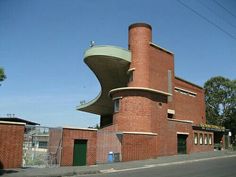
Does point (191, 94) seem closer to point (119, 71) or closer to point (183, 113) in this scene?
point (183, 113)

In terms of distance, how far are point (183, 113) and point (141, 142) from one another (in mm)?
17404

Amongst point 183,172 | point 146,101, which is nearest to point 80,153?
point 183,172

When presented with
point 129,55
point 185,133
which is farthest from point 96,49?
point 185,133

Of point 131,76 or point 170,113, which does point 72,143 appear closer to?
point 131,76

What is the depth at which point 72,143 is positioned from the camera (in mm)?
25078

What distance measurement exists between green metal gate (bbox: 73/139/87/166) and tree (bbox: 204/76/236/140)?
52.3 meters

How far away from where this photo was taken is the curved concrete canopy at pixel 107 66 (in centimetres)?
4099

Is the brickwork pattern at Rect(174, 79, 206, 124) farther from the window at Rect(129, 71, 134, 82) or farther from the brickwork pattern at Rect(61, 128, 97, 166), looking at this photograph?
the brickwork pattern at Rect(61, 128, 97, 166)

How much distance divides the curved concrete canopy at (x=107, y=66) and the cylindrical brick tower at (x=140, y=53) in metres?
1.07

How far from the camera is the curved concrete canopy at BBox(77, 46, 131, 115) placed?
1614 inches

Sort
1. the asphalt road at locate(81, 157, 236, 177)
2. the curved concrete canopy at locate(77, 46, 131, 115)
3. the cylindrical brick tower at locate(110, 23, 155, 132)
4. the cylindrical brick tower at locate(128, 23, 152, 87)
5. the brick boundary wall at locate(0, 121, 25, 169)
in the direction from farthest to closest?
the curved concrete canopy at locate(77, 46, 131, 115) < the cylindrical brick tower at locate(128, 23, 152, 87) < the cylindrical brick tower at locate(110, 23, 155, 132) < the brick boundary wall at locate(0, 121, 25, 169) < the asphalt road at locate(81, 157, 236, 177)

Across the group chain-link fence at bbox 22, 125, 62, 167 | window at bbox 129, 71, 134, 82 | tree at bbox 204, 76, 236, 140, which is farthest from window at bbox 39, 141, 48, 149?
tree at bbox 204, 76, 236, 140

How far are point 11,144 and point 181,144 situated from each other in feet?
80.7

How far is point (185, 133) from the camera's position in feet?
134
